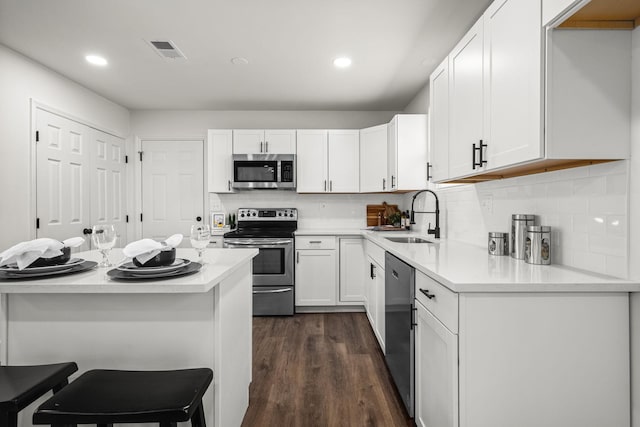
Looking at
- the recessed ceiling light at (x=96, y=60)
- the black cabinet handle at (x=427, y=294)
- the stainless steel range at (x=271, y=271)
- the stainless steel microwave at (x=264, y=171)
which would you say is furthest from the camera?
the stainless steel microwave at (x=264, y=171)

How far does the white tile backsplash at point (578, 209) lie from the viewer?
131cm

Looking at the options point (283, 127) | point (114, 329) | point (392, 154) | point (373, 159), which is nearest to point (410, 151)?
point (392, 154)

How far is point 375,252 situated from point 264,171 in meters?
1.78

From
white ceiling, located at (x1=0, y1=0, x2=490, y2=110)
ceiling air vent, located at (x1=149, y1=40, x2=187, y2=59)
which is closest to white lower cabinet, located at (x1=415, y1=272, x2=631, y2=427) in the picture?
white ceiling, located at (x1=0, y1=0, x2=490, y2=110)

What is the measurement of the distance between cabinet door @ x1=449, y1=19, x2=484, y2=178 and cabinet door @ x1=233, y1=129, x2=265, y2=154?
99.8 inches

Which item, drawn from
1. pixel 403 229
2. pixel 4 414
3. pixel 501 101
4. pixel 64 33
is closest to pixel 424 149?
pixel 403 229

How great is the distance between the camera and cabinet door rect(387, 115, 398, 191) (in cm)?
353

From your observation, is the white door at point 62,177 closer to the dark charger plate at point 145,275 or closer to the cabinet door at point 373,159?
the dark charger plate at point 145,275

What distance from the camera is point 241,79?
3.43m

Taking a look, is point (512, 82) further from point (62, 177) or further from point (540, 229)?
point (62, 177)

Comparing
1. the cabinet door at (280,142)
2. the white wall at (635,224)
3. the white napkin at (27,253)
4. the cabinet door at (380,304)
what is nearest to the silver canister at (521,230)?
the white wall at (635,224)

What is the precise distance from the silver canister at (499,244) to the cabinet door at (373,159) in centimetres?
194

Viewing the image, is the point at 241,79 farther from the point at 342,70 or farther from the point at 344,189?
the point at 344,189

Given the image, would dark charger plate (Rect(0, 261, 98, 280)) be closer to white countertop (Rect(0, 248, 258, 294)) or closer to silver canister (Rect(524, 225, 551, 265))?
white countertop (Rect(0, 248, 258, 294))
